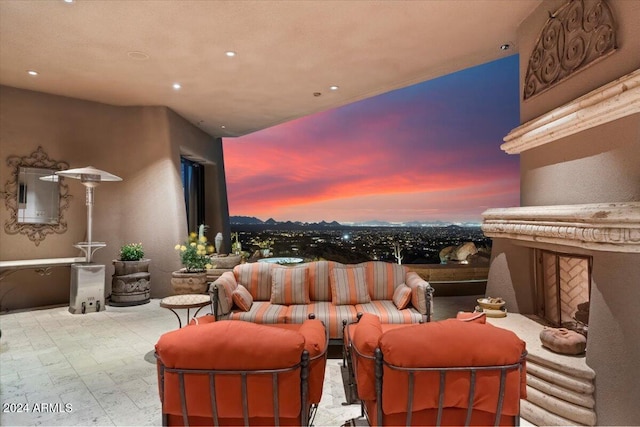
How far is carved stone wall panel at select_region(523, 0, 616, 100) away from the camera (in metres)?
2.68

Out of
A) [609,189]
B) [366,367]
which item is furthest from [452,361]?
[609,189]

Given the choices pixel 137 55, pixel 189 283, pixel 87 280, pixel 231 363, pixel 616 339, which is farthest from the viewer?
pixel 189 283

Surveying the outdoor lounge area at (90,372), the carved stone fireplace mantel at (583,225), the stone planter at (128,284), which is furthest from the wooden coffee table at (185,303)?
the carved stone fireplace mantel at (583,225)

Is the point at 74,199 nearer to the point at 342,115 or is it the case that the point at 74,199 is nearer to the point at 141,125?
the point at 141,125

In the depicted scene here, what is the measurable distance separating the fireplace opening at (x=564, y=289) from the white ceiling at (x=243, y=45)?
2.54 meters

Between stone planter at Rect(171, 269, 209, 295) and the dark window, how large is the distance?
3.14m

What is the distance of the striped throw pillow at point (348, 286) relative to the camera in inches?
158

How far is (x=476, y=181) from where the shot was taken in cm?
906

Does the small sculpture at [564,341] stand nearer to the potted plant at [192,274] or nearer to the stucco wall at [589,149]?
the stucco wall at [589,149]

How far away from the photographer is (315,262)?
14.3 feet

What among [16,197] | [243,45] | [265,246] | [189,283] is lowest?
[189,283]

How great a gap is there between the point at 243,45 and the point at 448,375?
14.6 feet

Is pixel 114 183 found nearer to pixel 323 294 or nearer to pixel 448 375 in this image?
pixel 323 294

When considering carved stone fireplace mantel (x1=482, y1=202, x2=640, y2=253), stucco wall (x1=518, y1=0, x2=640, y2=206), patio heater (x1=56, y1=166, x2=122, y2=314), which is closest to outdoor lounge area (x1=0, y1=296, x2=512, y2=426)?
patio heater (x1=56, y1=166, x2=122, y2=314)
